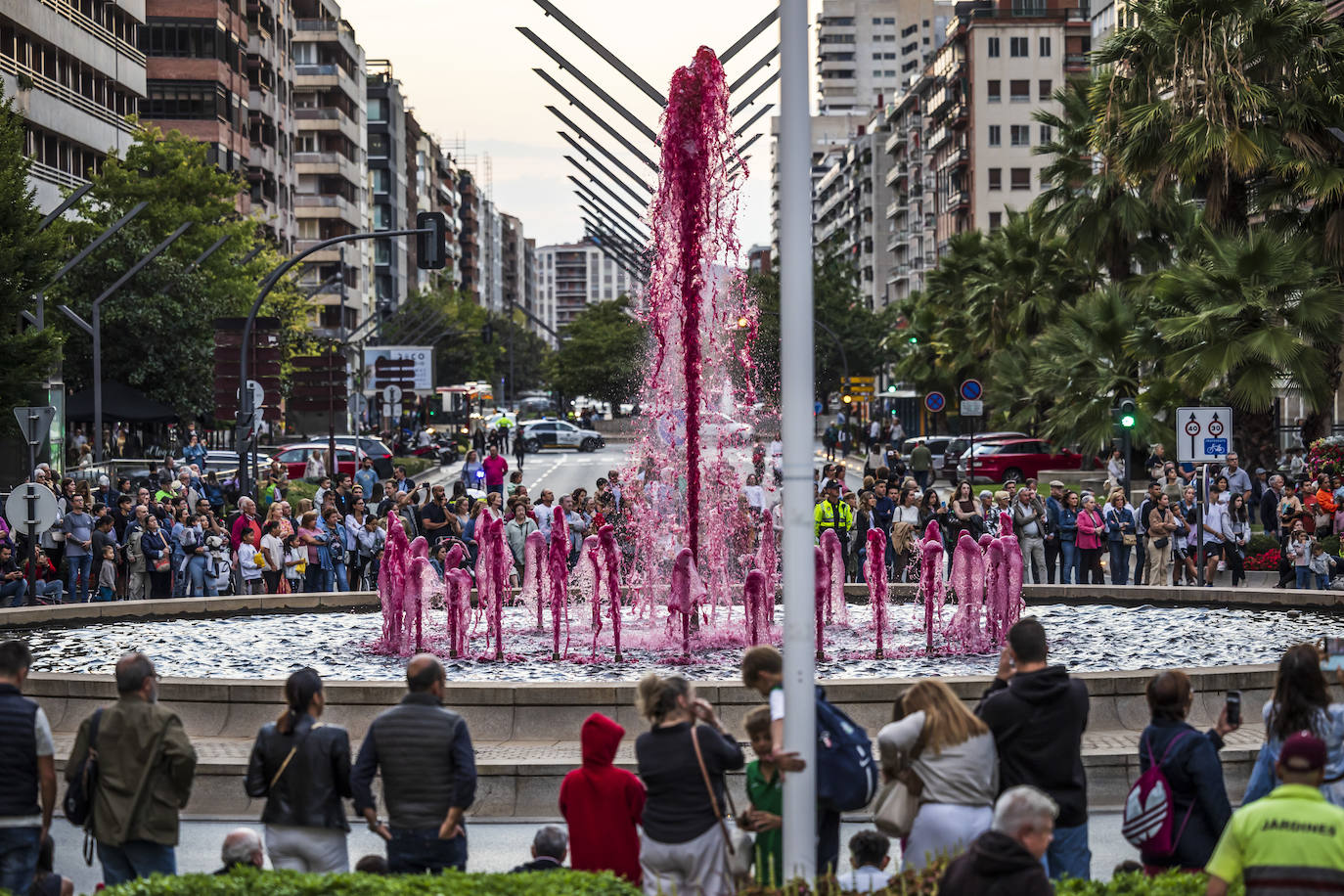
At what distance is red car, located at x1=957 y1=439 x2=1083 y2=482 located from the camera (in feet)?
173

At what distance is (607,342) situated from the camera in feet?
389

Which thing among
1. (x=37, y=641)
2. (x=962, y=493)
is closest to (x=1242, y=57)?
(x=962, y=493)

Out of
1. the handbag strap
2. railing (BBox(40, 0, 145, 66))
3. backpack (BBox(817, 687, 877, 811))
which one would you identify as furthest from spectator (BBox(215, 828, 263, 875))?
railing (BBox(40, 0, 145, 66))

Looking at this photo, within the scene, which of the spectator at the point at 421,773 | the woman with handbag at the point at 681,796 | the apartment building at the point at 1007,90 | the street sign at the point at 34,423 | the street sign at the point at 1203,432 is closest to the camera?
the woman with handbag at the point at 681,796

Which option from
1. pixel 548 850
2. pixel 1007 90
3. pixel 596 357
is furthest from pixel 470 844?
pixel 596 357

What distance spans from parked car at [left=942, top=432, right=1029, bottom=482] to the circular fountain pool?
31.2 meters

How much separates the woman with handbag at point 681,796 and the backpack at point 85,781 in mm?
2522

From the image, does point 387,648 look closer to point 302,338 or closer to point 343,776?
point 343,776

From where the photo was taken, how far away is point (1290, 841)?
6.20 m

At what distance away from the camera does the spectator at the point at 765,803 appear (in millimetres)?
7727

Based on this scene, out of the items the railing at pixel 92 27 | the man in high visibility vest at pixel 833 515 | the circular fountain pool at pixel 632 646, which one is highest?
the railing at pixel 92 27

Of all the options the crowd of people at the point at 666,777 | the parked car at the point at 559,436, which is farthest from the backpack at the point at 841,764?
the parked car at the point at 559,436

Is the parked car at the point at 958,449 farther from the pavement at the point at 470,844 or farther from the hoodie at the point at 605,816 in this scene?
the hoodie at the point at 605,816

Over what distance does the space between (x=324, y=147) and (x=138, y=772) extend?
114 m
